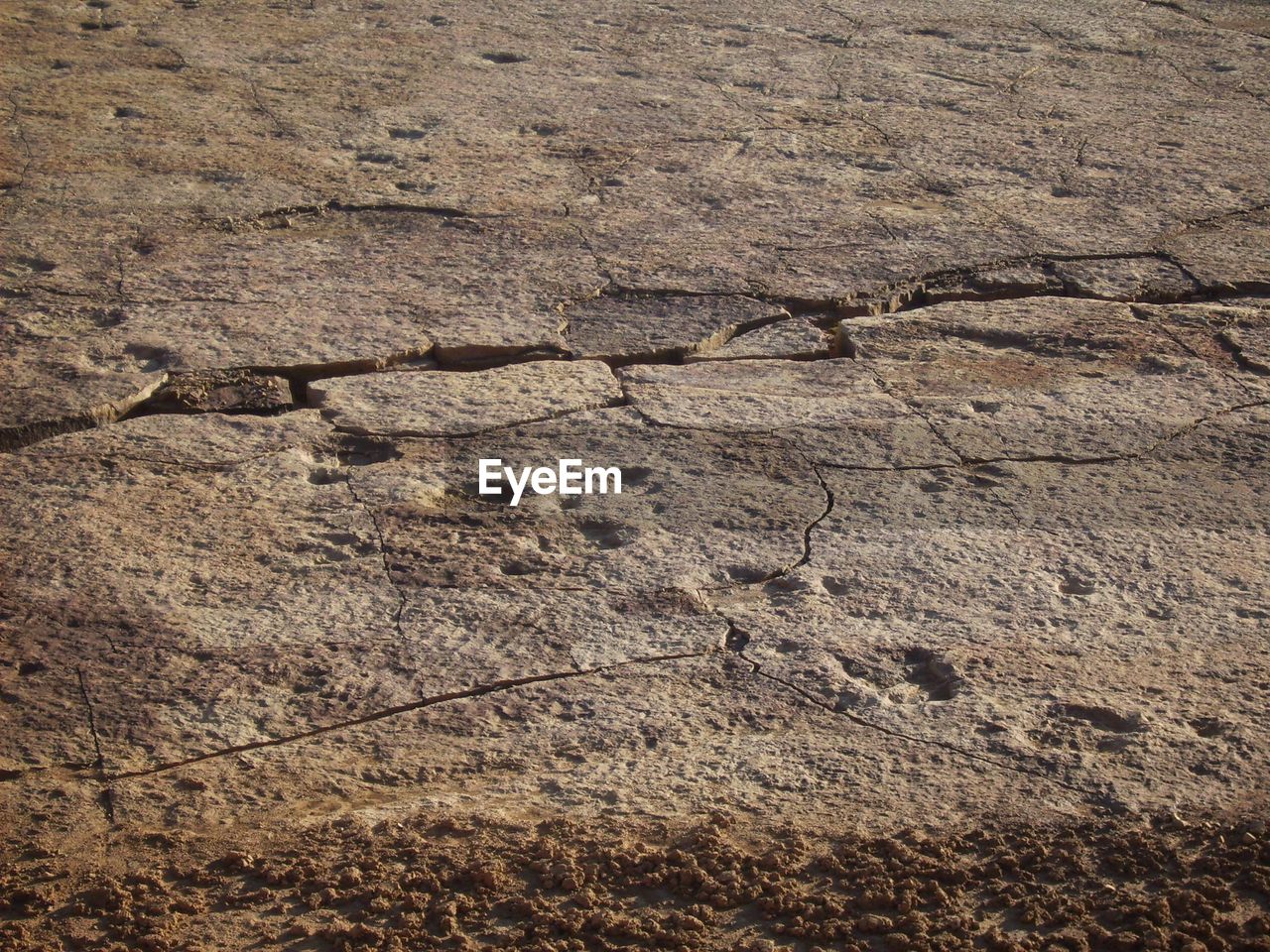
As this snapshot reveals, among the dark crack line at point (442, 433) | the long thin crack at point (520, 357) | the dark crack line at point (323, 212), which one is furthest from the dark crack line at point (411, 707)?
the dark crack line at point (323, 212)

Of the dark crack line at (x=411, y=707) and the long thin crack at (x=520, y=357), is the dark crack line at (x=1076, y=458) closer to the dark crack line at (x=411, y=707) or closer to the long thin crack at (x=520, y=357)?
the long thin crack at (x=520, y=357)

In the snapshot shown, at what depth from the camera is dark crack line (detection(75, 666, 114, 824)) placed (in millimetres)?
1899

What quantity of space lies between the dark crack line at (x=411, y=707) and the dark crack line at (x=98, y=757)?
0.02 metres

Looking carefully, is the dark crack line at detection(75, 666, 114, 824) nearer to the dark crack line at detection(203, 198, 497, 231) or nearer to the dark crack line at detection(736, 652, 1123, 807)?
the dark crack line at detection(736, 652, 1123, 807)

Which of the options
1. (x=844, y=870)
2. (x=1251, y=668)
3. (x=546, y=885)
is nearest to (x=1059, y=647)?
(x=1251, y=668)

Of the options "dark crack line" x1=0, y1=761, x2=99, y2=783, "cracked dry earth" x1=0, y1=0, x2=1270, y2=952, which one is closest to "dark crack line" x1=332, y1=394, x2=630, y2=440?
"cracked dry earth" x1=0, y1=0, x2=1270, y2=952

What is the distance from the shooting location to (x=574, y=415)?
2.81 metres

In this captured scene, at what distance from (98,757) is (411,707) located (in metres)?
0.43

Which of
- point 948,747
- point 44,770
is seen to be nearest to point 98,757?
point 44,770

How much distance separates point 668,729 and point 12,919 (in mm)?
874

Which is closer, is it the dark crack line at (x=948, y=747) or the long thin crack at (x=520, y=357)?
the dark crack line at (x=948, y=747)

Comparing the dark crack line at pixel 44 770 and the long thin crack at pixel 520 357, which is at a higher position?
the long thin crack at pixel 520 357

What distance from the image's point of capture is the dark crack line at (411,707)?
198 cm

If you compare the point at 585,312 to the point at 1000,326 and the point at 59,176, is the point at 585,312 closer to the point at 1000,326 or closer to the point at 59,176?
the point at 1000,326
